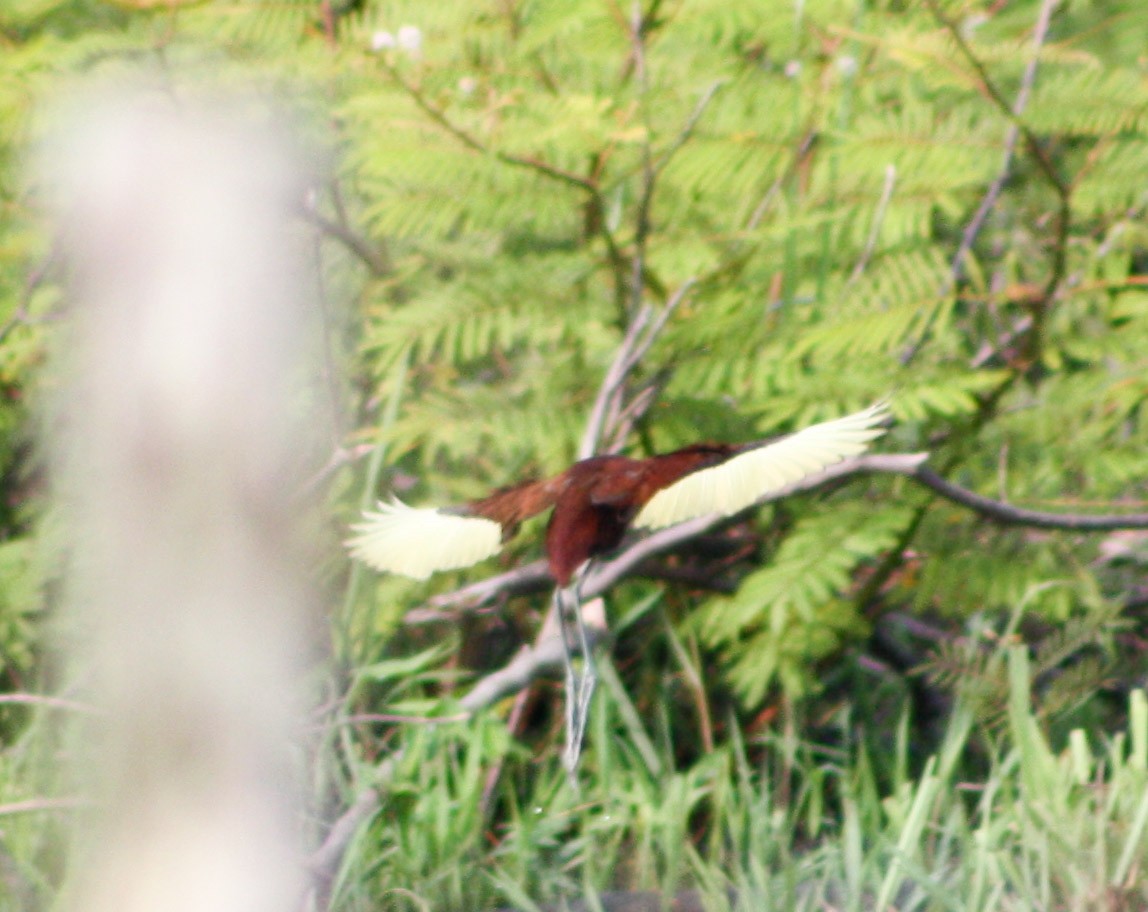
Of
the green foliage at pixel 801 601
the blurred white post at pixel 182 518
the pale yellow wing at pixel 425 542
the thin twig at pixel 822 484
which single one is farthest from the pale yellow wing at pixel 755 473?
the green foliage at pixel 801 601

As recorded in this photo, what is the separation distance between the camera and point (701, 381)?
187 centimetres

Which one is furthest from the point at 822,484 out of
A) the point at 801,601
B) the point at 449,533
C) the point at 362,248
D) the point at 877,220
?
the point at 362,248

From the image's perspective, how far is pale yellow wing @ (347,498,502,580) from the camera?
84 cm

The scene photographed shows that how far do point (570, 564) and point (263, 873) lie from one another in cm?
44

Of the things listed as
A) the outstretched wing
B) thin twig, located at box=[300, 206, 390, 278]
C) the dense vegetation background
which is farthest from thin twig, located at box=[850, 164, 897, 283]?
the outstretched wing

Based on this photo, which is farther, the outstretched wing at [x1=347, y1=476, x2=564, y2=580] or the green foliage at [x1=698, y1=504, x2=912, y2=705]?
the green foliage at [x1=698, y1=504, x2=912, y2=705]

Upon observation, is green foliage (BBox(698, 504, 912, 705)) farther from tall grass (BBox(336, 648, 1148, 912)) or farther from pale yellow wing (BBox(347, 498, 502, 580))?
pale yellow wing (BBox(347, 498, 502, 580))

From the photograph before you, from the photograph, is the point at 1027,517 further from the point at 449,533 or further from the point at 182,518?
the point at 182,518

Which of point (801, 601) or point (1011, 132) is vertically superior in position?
point (1011, 132)

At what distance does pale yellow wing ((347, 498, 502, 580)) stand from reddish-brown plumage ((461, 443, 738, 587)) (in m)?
0.04

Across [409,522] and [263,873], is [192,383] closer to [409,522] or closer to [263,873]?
[409,522]

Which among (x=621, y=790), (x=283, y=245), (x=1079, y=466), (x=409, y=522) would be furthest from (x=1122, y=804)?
(x=283, y=245)

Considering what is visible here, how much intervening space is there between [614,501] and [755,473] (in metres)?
0.10

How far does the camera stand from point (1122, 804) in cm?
174
